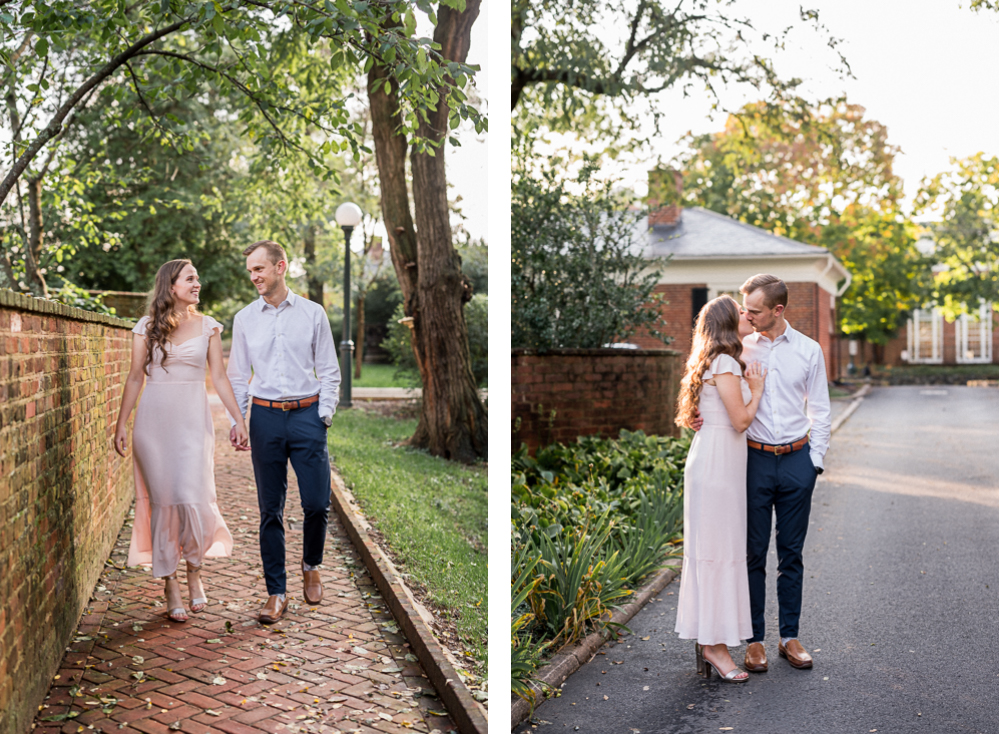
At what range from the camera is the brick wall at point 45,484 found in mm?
2521

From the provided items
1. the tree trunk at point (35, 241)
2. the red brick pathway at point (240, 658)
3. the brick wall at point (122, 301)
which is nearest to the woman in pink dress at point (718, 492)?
the red brick pathway at point (240, 658)

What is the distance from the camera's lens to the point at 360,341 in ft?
13.5

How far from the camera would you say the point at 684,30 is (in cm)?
484

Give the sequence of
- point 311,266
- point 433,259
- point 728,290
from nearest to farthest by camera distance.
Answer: point 728,290 → point 311,266 → point 433,259

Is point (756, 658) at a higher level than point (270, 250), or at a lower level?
lower

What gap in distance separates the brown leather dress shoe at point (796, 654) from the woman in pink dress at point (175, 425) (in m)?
2.47

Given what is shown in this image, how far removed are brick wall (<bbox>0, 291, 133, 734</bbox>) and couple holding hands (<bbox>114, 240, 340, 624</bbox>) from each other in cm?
26

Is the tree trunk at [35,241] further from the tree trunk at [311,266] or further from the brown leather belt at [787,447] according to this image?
the brown leather belt at [787,447]

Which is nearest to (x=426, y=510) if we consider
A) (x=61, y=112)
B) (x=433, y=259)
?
(x=433, y=259)

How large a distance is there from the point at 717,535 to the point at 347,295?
1944 millimetres

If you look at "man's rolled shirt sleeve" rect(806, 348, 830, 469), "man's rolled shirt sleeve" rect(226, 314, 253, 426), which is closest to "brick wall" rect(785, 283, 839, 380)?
"man's rolled shirt sleeve" rect(806, 348, 830, 469)

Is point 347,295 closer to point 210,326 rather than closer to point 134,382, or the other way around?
point 210,326

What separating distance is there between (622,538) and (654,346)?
2267 mm

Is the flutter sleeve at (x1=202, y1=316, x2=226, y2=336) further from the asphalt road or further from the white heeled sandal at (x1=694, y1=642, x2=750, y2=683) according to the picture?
the white heeled sandal at (x1=694, y1=642, x2=750, y2=683)
